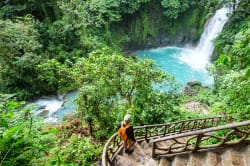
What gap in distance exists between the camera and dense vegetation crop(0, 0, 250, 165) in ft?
10.0

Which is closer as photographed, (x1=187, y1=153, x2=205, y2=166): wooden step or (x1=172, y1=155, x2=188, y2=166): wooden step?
(x1=187, y1=153, x2=205, y2=166): wooden step

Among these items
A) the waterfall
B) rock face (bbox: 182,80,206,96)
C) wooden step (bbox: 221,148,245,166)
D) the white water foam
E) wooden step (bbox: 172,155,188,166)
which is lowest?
the white water foam

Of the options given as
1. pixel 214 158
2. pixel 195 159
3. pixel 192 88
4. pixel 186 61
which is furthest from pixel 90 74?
pixel 186 61

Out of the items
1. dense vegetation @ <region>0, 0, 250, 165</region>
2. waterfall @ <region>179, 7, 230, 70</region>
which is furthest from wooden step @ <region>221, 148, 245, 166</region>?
waterfall @ <region>179, 7, 230, 70</region>

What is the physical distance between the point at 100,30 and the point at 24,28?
9.44 meters

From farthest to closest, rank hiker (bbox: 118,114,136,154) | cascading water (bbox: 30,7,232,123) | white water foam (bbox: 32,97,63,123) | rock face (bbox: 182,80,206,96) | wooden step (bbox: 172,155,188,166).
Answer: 1. rock face (bbox: 182,80,206,96)
2. cascading water (bbox: 30,7,232,123)
3. white water foam (bbox: 32,97,63,123)
4. hiker (bbox: 118,114,136,154)
5. wooden step (bbox: 172,155,188,166)

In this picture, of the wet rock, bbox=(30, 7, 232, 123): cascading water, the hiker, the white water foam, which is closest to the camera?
the hiker

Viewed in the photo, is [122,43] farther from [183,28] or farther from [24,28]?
[24,28]

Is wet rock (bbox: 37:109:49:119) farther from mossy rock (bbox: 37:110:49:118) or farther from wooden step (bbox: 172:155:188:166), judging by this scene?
wooden step (bbox: 172:155:188:166)

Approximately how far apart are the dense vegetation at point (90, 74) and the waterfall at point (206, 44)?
5.70 feet

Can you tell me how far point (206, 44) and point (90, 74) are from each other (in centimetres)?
1958

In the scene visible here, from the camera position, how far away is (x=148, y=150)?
168 inches

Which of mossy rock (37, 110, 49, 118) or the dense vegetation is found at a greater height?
the dense vegetation

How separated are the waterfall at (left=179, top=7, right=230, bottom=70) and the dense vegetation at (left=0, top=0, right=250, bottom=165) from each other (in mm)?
1738
